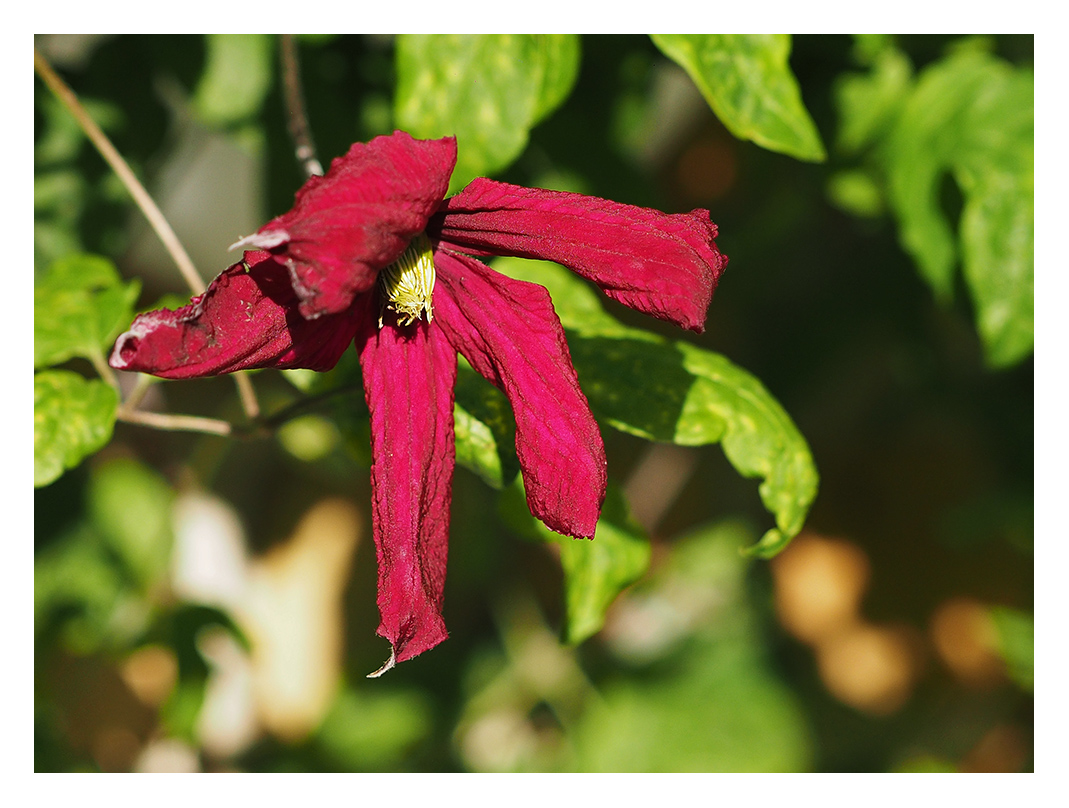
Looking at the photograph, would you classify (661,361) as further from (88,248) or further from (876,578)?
(876,578)

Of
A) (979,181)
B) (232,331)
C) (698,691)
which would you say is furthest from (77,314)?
(698,691)

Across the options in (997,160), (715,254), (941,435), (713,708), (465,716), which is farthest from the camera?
(941,435)

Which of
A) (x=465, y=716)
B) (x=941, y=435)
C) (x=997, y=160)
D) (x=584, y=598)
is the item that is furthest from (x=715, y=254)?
(x=941, y=435)

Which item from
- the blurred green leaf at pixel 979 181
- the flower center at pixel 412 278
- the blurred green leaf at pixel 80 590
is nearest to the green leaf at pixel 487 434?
the flower center at pixel 412 278

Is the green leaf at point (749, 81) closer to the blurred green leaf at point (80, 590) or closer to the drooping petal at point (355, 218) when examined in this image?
the drooping petal at point (355, 218)

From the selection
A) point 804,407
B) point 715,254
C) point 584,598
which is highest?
point 715,254

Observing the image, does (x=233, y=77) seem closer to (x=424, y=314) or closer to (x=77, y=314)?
(x=77, y=314)

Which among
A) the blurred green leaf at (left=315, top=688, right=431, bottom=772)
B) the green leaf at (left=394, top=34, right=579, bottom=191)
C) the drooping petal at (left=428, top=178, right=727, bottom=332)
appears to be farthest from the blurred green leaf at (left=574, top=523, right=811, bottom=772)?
the drooping petal at (left=428, top=178, right=727, bottom=332)
